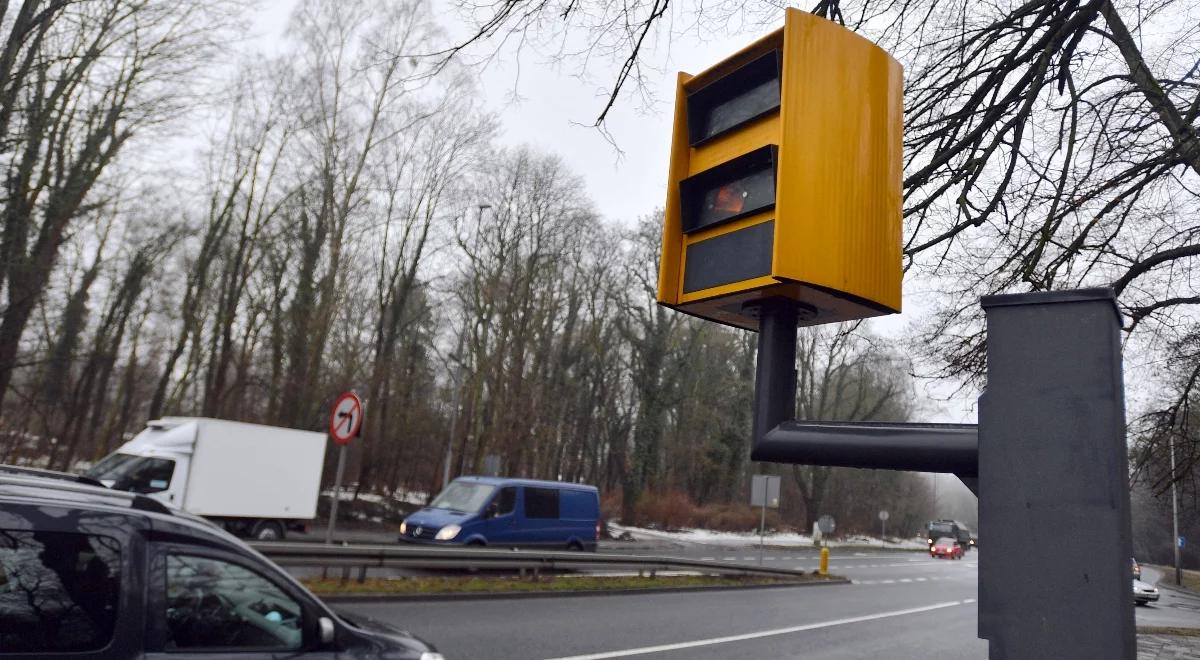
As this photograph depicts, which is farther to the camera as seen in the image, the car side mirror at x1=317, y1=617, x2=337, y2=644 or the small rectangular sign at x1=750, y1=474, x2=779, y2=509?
the small rectangular sign at x1=750, y1=474, x2=779, y2=509

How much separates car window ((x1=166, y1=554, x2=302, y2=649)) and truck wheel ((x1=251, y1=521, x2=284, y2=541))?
51.4 feet

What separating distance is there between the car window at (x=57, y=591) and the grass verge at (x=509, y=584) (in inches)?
323

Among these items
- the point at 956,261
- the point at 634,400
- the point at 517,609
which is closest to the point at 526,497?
the point at 517,609

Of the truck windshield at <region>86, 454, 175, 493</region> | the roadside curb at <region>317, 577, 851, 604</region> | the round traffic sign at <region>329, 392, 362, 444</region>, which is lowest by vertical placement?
the roadside curb at <region>317, 577, 851, 604</region>

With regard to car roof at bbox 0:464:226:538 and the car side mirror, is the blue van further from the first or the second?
car roof at bbox 0:464:226:538

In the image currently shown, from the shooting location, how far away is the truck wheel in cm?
1773

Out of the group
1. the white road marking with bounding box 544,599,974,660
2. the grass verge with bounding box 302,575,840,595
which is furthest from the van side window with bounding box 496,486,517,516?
the white road marking with bounding box 544,599,974,660

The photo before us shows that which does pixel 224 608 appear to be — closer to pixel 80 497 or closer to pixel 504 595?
pixel 80 497

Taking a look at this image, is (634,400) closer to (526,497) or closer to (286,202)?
(286,202)

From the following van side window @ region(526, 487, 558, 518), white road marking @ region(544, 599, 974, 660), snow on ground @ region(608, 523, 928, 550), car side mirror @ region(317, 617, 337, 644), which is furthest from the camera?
snow on ground @ region(608, 523, 928, 550)

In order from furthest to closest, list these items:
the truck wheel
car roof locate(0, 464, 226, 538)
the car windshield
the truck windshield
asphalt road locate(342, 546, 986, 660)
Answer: the car windshield
the truck wheel
the truck windshield
asphalt road locate(342, 546, 986, 660)
car roof locate(0, 464, 226, 538)

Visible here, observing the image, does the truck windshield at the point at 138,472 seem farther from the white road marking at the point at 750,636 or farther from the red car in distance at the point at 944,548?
the red car in distance at the point at 944,548

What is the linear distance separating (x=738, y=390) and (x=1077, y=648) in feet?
125

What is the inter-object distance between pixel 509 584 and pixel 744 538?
2725 cm
